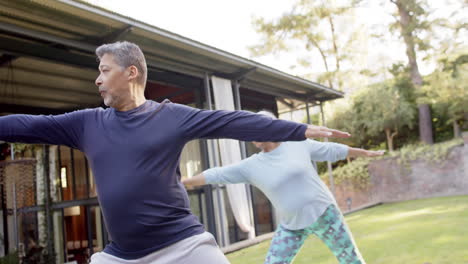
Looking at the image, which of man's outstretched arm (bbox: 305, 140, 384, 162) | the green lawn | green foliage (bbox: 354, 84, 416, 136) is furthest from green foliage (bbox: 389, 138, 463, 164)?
man's outstretched arm (bbox: 305, 140, 384, 162)

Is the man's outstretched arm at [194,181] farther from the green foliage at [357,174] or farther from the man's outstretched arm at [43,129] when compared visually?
the green foliage at [357,174]

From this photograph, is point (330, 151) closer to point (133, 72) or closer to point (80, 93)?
point (133, 72)

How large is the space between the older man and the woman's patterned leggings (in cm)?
170

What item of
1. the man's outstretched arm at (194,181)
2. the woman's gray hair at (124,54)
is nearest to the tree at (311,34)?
the man's outstretched arm at (194,181)

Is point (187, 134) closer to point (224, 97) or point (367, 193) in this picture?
point (224, 97)

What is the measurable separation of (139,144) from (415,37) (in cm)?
1990

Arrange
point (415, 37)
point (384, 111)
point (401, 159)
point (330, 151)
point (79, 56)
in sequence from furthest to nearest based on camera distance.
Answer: point (384, 111) < point (415, 37) < point (401, 159) < point (79, 56) < point (330, 151)

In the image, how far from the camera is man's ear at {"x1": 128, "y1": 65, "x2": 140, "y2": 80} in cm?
194

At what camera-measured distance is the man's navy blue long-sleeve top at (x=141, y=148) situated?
5.76 ft

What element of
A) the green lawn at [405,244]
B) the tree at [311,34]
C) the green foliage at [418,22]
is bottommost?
the green lawn at [405,244]

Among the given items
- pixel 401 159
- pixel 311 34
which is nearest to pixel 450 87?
pixel 401 159

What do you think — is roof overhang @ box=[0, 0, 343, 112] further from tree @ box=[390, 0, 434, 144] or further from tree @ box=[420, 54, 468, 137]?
tree @ box=[390, 0, 434, 144]

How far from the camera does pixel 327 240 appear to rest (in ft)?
11.5

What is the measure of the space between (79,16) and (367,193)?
15.0 meters
